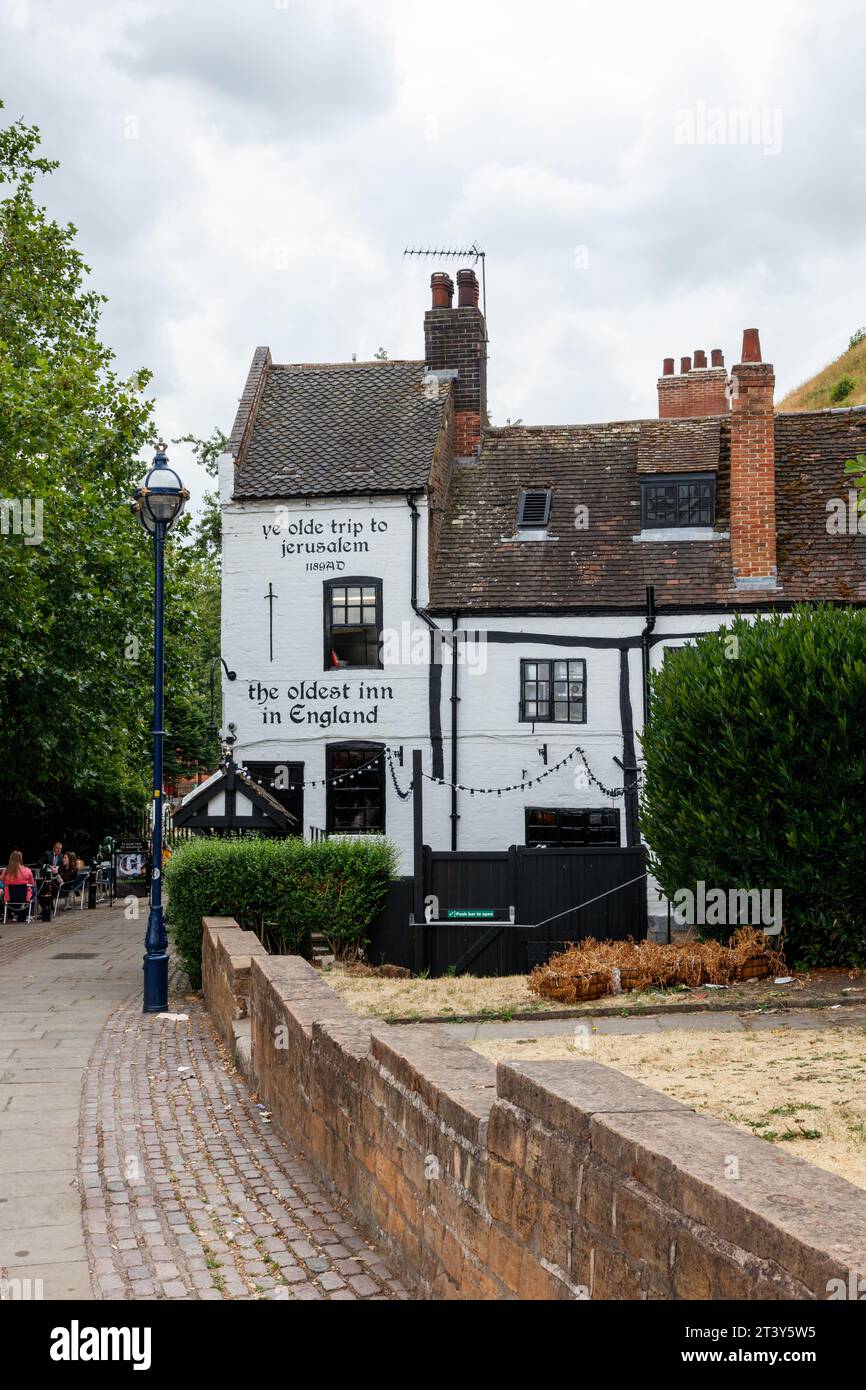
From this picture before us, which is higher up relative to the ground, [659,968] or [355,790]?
[355,790]

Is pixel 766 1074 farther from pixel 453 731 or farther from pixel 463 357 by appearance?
pixel 463 357

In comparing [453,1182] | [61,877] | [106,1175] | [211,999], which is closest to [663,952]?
[211,999]

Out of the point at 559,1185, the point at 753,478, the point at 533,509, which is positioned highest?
the point at 753,478

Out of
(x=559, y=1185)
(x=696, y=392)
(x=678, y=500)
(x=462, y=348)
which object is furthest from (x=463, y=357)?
(x=559, y=1185)

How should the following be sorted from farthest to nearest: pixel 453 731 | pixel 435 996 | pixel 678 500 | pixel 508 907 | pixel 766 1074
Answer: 1. pixel 678 500
2. pixel 453 731
3. pixel 508 907
4. pixel 435 996
5. pixel 766 1074

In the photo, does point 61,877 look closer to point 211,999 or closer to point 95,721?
point 95,721

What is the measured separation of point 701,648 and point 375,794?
27.5 ft

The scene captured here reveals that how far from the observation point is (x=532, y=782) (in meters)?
22.7

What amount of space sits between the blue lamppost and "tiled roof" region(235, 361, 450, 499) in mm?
8853

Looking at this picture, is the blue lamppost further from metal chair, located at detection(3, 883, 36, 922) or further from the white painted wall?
metal chair, located at detection(3, 883, 36, 922)

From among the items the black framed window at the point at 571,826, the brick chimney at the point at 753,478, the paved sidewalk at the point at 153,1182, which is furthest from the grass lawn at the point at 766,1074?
the brick chimney at the point at 753,478

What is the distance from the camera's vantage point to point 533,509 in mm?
24578

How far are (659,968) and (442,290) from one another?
15956 mm
